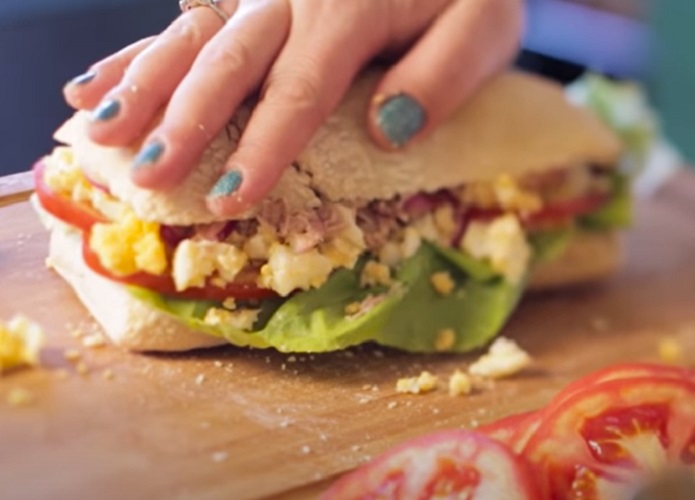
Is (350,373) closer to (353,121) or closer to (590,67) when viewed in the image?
(353,121)

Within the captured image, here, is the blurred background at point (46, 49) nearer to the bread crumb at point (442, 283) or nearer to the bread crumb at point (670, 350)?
the bread crumb at point (442, 283)

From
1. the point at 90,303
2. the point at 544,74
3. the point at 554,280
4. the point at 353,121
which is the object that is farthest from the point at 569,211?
the point at 90,303

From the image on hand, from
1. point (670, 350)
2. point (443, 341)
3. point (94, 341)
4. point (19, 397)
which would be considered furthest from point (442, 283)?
point (19, 397)

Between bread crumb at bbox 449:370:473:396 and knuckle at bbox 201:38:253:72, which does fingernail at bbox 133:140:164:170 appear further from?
bread crumb at bbox 449:370:473:396

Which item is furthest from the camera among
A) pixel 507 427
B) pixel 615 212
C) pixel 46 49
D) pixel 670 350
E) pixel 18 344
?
pixel 615 212

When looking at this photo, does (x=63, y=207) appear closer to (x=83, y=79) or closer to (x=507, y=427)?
(x=83, y=79)
